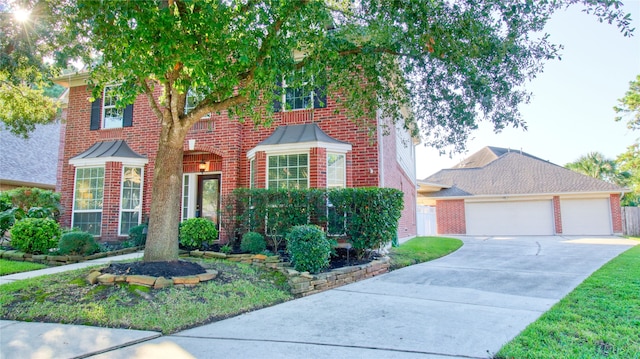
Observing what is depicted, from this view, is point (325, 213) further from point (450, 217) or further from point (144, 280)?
point (450, 217)

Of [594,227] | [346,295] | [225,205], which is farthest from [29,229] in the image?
[594,227]

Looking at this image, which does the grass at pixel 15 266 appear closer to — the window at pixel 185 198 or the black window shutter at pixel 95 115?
the window at pixel 185 198

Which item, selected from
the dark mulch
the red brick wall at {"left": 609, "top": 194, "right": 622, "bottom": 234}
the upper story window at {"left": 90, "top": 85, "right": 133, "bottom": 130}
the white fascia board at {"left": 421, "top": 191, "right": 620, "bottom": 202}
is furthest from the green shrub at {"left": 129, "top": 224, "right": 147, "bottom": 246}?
the red brick wall at {"left": 609, "top": 194, "right": 622, "bottom": 234}

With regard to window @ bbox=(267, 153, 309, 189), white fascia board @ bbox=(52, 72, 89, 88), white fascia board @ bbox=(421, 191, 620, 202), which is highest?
white fascia board @ bbox=(52, 72, 89, 88)

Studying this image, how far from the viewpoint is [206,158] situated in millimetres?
12086

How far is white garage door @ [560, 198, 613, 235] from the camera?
68.3 ft

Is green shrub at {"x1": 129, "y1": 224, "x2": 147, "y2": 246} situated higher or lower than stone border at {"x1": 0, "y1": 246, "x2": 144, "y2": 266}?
higher

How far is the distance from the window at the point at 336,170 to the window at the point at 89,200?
7.22m

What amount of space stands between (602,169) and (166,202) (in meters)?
35.1

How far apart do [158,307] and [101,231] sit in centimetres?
813

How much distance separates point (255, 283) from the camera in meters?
6.37

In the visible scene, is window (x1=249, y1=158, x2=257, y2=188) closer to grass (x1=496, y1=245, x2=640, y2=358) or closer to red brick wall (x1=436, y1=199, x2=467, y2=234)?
grass (x1=496, y1=245, x2=640, y2=358)

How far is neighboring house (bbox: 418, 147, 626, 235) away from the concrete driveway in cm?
1532

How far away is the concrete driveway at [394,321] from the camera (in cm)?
363
